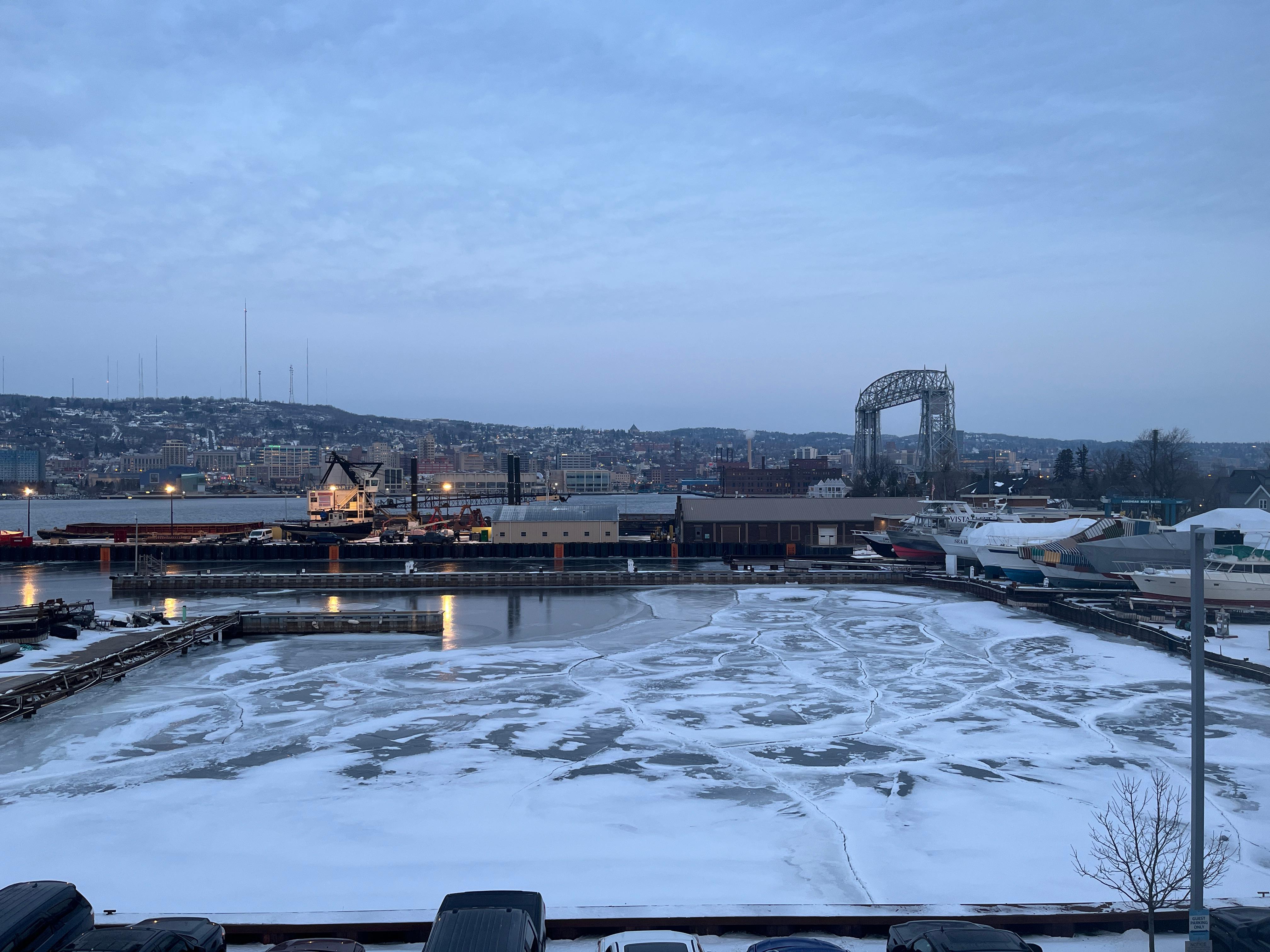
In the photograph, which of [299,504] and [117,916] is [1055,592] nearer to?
[117,916]

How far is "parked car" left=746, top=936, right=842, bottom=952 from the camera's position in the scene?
300 inches

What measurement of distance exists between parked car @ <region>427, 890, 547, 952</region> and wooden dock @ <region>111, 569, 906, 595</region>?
34.3 metres

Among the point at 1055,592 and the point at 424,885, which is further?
the point at 1055,592

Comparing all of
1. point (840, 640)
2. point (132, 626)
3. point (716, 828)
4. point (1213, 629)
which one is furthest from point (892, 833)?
point (132, 626)

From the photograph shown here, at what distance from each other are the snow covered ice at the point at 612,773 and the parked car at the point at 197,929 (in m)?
1.63

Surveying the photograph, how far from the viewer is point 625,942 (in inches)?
298

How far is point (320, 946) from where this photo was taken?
771cm

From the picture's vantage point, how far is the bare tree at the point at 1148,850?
8.68 metres

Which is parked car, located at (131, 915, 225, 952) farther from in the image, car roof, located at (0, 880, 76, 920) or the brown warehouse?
the brown warehouse

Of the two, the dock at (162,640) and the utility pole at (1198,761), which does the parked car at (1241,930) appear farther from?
the dock at (162,640)

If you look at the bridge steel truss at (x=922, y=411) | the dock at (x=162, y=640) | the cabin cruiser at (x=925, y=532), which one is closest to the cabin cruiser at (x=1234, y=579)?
the cabin cruiser at (x=925, y=532)

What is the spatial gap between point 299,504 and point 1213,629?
565ft

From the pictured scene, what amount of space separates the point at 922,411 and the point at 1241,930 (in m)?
96.7

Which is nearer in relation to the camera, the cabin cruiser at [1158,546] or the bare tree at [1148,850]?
the bare tree at [1148,850]
